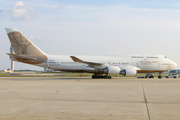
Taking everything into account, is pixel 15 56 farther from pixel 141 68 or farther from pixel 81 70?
pixel 141 68

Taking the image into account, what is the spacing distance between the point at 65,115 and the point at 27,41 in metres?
27.8

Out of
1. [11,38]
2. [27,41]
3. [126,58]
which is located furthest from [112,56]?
[11,38]

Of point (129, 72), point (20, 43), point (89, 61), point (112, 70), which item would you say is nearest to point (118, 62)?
point (112, 70)

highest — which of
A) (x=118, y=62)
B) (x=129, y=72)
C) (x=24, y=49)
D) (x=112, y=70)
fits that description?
(x=24, y=49)

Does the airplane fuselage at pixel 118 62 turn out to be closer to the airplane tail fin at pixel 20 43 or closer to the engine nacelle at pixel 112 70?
the engine nacelle at pixel 112 70

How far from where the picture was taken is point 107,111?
22.6 feet

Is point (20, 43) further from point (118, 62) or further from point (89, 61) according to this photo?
point (118, 62)

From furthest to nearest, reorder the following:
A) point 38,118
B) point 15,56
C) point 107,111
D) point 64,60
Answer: point 64,60
point 15,56
point 107,111
point 38,118

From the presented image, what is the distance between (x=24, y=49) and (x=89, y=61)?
10944 millimetres

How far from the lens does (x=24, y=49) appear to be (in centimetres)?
3191

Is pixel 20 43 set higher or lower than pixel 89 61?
higher

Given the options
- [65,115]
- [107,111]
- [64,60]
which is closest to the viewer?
[65,115]

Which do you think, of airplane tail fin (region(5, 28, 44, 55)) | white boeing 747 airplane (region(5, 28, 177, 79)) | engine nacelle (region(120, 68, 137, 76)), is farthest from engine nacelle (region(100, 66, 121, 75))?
airplane tail fin (region(5, 28, 44, 55))

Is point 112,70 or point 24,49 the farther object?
point 24,49
